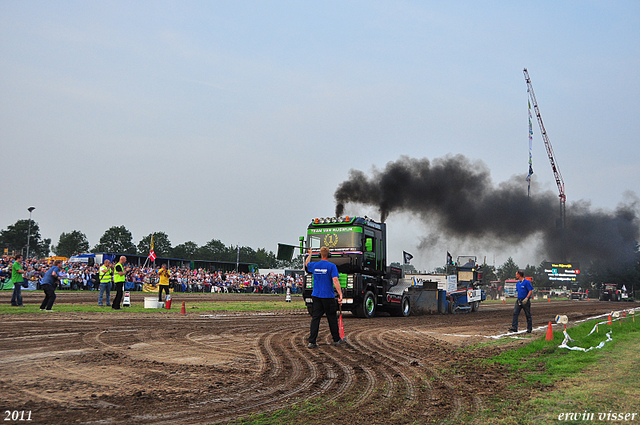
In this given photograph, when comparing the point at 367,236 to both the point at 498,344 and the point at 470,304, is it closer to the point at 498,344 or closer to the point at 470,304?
the point at 498,344

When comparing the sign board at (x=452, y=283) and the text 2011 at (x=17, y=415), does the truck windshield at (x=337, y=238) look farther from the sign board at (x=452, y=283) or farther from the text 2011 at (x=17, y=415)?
the text 2011 at (x=17, y=415)

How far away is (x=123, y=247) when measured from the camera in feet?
408

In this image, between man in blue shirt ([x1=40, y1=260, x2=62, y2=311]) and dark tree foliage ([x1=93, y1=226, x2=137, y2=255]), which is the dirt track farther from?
dark tree foliage ([x1=93, y1=226, x2=137, y2=255])

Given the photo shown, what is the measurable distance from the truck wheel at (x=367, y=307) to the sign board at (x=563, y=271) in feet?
175

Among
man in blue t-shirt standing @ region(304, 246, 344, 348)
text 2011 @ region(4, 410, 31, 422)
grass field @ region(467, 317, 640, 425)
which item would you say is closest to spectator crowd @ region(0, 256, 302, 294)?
man in blue t-shirt standing @ region(304, 246, 344, 348)

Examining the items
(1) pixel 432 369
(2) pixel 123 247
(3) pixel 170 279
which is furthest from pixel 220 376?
(2) pixel 123 247

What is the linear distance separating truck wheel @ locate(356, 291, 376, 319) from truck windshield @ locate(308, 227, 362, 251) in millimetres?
1912

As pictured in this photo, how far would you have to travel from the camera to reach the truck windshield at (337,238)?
17.2 meters

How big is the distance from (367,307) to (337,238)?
2.79 meters

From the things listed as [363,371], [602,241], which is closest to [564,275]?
[602,241]

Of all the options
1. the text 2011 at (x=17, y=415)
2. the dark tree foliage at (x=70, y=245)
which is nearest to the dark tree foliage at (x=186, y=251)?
the dark tree foliage at (x=70, y=245)

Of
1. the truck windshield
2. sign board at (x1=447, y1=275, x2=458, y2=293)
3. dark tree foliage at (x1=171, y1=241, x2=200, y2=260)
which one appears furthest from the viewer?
dark tree foliage at (x1=171, y1=241, x2=200, y2=260)

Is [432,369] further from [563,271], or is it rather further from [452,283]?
[563,271]

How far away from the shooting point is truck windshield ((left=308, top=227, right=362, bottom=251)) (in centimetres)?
1725
